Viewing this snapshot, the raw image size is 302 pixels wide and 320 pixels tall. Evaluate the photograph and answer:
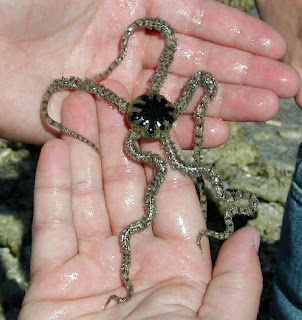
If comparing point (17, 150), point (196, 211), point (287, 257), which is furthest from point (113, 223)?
point (17, 150)

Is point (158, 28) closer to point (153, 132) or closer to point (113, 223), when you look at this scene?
point (153, 132)

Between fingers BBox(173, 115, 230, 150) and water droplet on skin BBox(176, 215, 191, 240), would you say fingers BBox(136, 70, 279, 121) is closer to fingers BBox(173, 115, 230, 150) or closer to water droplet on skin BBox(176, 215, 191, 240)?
fingers BBox(173, 115, 230, 150)

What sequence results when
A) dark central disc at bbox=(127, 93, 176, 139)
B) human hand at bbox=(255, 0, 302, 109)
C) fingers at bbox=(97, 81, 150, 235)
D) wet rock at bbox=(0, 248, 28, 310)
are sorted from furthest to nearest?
wet rock at bbox=(0, 248, 28, 310), human hand at bbox=(255, 0, 302, 109), dark central disc at bbox=(127, 93, 176, 139), fingers at bbox=(97, 81, 150, 235)

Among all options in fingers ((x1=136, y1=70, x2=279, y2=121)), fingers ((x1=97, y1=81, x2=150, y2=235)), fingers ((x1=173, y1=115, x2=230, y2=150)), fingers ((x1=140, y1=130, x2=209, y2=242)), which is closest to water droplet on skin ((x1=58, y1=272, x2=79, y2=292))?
fingers ((x1=97, y1=81, x2=150, y2=235))

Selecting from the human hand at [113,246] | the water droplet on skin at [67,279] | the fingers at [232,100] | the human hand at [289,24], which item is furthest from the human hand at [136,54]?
the water droplet on skin at [67,279]

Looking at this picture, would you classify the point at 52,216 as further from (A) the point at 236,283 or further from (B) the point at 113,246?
(A) the point at 236,283

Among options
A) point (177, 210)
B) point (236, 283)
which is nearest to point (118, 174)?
point (177, 210)
